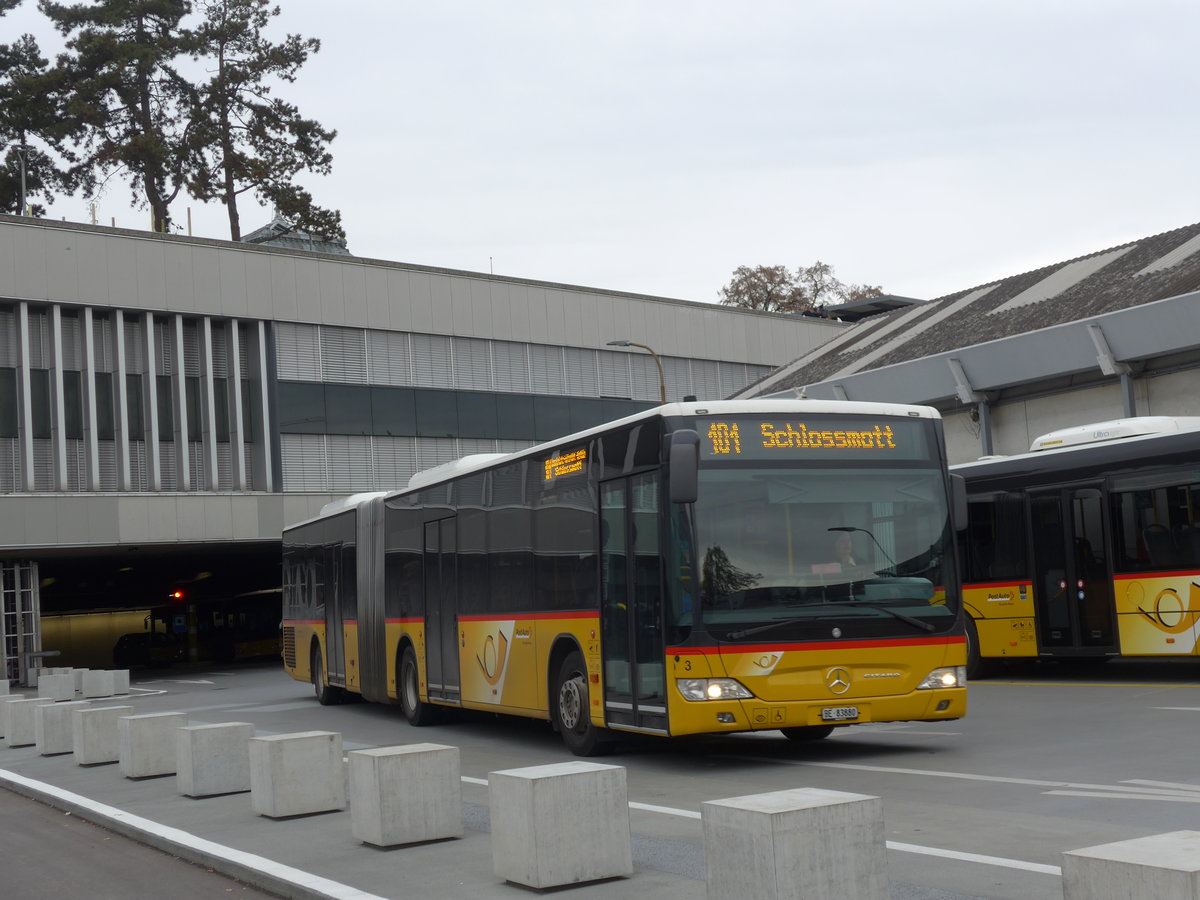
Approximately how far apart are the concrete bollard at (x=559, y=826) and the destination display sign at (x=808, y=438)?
5.08 metres

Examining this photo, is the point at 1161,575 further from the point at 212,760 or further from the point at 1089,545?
the point at 212,760

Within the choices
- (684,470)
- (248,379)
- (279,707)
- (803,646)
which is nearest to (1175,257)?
(279,707)

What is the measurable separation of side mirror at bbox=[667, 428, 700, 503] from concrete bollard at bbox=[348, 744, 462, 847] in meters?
3.28

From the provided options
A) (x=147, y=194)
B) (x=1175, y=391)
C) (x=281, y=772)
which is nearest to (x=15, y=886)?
(x=281, y=772)

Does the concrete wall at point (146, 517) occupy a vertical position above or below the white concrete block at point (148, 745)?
above

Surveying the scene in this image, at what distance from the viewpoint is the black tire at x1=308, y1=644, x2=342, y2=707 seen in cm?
2495

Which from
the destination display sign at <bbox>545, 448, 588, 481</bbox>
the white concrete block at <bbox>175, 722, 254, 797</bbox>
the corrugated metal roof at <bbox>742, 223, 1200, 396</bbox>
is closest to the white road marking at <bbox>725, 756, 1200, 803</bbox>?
the destination display sign at <bbox>545, 448, 588, 481</bbox>

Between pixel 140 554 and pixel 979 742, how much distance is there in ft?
118

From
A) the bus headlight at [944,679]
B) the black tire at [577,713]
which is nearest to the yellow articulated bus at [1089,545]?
the bus headlight at [944,679]

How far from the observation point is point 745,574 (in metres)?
12.2

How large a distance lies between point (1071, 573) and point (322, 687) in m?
12.6

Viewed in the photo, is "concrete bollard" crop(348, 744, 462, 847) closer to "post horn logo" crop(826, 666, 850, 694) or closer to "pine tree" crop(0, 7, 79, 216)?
"post horn logo" crop(826, 666, 850, 694)

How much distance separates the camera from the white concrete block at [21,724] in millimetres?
19203

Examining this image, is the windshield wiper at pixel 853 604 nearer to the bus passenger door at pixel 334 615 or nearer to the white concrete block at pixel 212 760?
the white concrete block at pixel 212 760
